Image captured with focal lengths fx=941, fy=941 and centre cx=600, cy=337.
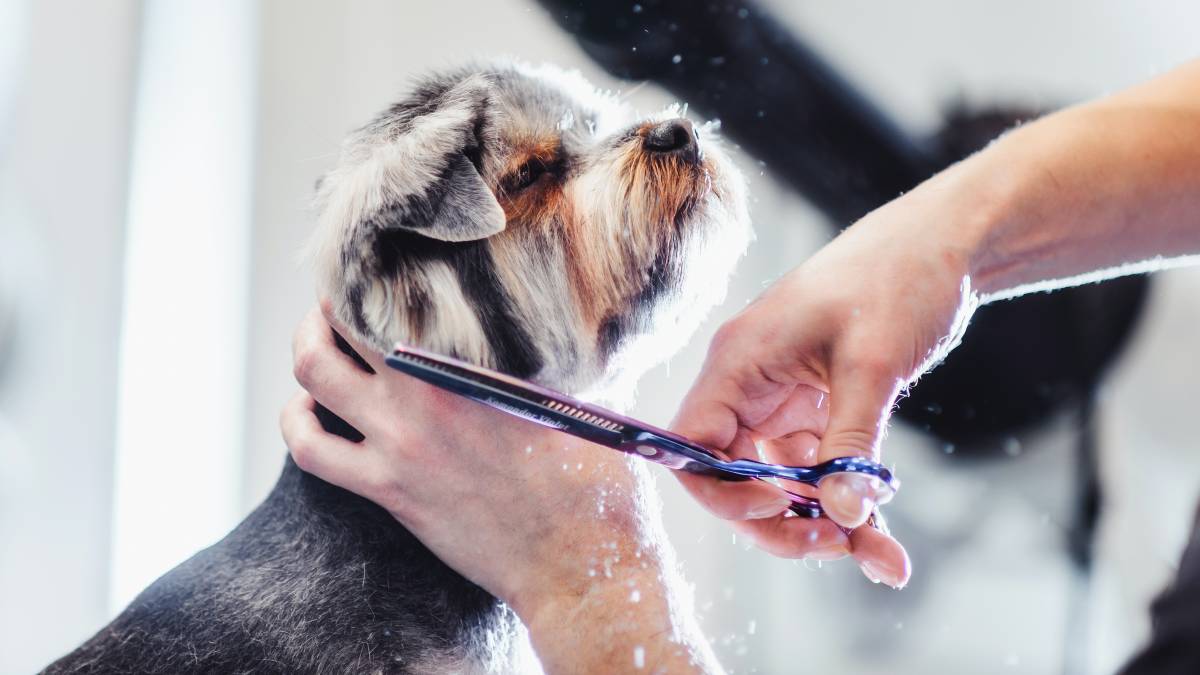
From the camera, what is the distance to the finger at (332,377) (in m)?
1.00

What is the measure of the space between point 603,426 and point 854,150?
985 millimetres

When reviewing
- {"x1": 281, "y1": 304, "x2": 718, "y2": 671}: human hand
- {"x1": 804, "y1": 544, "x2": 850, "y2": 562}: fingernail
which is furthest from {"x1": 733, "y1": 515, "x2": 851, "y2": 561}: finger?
{"x1": 281, "y1": 304, "x2": 718, "y2": 671}: human hand

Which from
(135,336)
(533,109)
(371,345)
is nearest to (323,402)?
(371,345)

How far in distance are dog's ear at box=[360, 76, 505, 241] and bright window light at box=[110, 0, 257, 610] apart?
58 cm

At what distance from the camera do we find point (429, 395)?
3.22 ft

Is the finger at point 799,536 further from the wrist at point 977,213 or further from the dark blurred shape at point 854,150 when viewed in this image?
the dark blurred shape at point 854,150

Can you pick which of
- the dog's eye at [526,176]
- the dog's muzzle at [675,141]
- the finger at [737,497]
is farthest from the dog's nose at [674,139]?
the finger at [737,497]

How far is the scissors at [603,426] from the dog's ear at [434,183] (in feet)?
0.71

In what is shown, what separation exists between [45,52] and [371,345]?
70cm

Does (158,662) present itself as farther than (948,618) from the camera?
No

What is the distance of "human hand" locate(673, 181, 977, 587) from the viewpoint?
2.31ft

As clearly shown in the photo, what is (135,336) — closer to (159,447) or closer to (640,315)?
(159,447)

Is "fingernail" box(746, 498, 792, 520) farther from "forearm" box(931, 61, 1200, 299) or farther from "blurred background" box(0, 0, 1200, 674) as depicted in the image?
"blurred background" box(0, 0, 1200, 674)

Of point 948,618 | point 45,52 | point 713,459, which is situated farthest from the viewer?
point 948,618
